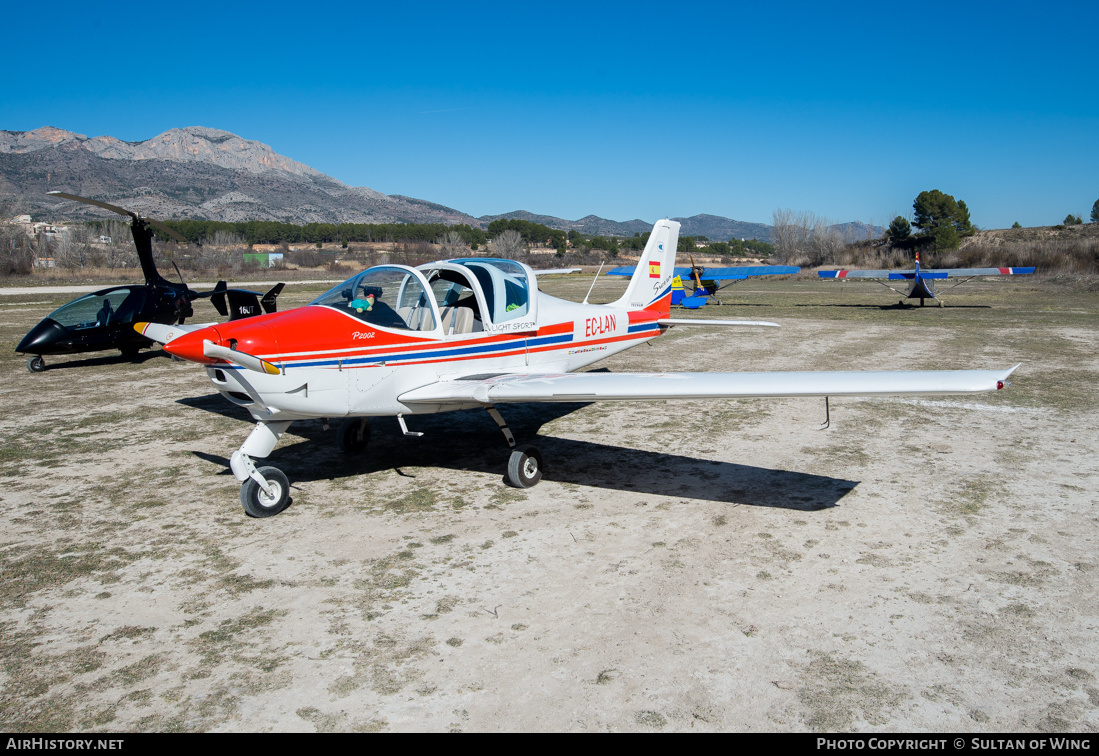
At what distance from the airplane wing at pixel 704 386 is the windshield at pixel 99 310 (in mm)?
11145

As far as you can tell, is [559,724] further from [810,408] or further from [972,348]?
[972,348]

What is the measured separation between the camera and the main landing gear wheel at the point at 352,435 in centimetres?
772

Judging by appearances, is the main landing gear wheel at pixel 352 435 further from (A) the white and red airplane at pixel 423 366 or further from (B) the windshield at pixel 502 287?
(B) the windshield at pixel 502 287

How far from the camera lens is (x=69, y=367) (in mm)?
13859

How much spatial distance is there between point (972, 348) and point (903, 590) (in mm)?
13559

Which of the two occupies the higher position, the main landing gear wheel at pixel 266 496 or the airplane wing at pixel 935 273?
the airplane wing at pixel 935 273

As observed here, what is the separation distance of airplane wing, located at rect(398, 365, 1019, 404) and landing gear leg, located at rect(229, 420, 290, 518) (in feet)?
A: 4.23

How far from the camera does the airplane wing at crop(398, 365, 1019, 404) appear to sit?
16.0 feet

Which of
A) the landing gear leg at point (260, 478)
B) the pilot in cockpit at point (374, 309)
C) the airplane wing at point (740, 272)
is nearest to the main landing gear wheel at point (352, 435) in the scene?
the landing gear leg at point (260, 478)

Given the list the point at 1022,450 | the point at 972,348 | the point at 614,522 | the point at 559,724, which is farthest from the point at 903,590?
the point at 972,348

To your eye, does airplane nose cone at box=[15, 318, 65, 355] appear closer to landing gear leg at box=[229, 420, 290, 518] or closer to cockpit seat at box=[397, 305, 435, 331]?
landing gear leg at box=[229, 420, 290, 518]

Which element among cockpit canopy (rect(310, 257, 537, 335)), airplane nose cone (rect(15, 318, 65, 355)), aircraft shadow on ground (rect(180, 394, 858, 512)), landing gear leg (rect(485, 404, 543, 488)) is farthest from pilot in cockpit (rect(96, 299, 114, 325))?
landing gear leg (rect(485, 404, 543, 488))

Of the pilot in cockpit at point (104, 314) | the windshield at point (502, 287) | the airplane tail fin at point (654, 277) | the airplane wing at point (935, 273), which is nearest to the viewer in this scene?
the windshield at point (502, 287)

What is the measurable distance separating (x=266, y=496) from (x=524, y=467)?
2.45 meters
